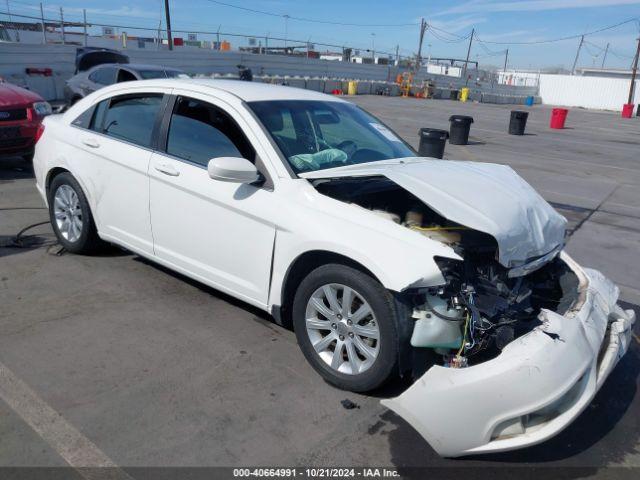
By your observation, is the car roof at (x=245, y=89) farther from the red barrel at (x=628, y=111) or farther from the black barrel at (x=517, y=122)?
the red barrel at (x=628, y=111)

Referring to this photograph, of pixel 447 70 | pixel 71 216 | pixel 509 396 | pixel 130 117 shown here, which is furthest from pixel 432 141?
pixel 447 70

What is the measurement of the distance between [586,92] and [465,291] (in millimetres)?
58808

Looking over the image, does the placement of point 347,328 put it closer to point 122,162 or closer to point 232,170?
point 232,170

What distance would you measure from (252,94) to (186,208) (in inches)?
39.0

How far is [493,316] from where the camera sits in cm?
302

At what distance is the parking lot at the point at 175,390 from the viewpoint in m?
2.74

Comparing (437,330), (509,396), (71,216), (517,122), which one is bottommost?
(517,122)

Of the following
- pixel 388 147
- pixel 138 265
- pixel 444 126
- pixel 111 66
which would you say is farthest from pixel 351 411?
pixel 444 126

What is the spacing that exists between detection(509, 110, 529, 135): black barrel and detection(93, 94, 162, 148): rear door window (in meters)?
17.1

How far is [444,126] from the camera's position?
20594 mm

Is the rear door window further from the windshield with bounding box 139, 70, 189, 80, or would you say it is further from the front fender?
the windshield with bounding box 139, 70, 189, 80

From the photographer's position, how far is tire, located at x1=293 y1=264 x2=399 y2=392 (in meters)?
3.00

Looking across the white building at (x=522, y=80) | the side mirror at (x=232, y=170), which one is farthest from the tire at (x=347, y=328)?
the white building at (x=522, y=80)

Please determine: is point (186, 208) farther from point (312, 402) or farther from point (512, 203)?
point (512, 203)
